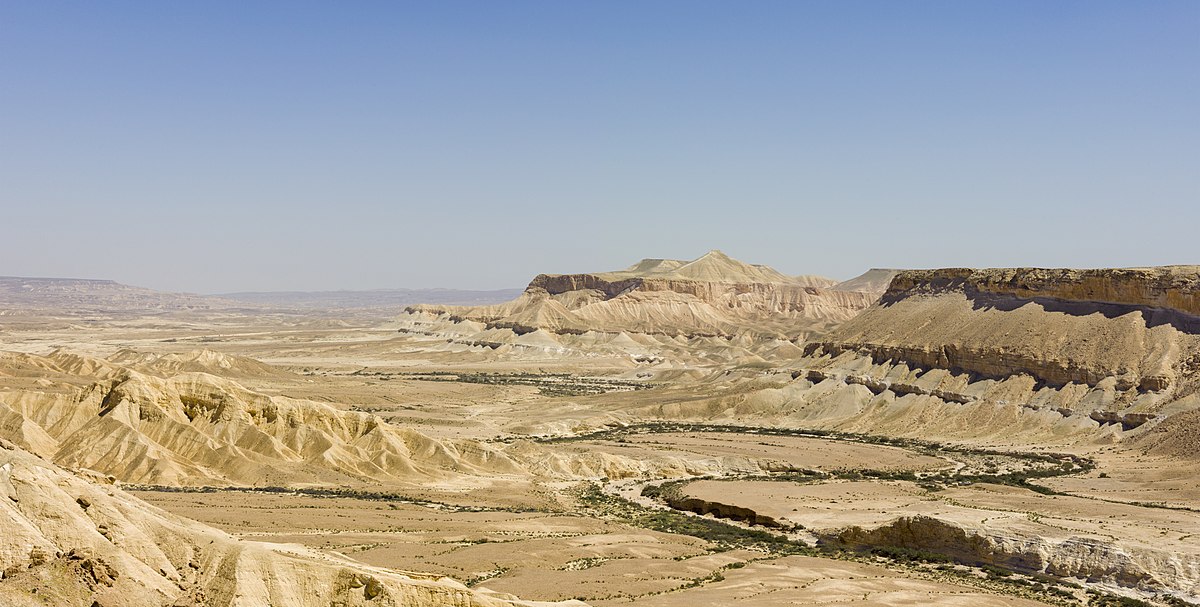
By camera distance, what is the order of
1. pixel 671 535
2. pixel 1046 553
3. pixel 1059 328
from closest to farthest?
pixel 1046 553 < pixel 671 535 < pixel 1059 328

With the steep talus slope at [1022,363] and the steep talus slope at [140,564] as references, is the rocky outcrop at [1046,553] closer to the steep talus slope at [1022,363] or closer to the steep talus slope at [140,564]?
the steep talus slope at [140,564]

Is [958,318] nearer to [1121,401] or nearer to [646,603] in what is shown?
[1121,401]

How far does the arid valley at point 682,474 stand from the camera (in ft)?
67.0

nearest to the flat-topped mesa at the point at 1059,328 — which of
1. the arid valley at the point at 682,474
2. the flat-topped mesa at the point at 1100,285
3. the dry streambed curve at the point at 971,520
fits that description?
the flat-topped mesa at the point at 1100,285

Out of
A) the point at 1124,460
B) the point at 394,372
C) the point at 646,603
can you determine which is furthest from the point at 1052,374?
the point at 394,372

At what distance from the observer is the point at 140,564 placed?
19047 mm

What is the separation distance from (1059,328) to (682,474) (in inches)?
1557

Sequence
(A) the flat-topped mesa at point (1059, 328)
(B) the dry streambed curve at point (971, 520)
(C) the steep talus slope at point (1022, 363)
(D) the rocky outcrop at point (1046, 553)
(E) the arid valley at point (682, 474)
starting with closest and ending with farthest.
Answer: (E) the arid valley at point (682, 474), (D) the rocky outcrop at point (1046, 553), (B) the dry streambed curve at point (971, 520), (C) the steep talus slope at point (1022, 363), (A) the flat-topped mesa at point (1059, 328)

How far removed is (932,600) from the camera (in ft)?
103

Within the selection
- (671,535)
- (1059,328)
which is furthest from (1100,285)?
(671,535)

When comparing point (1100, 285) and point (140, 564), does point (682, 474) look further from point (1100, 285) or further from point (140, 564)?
point (140, 564)

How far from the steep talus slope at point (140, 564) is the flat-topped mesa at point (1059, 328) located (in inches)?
2658

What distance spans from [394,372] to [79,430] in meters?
86.5

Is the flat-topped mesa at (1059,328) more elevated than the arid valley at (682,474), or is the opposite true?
the flat-topped mesa at (1059,328)
